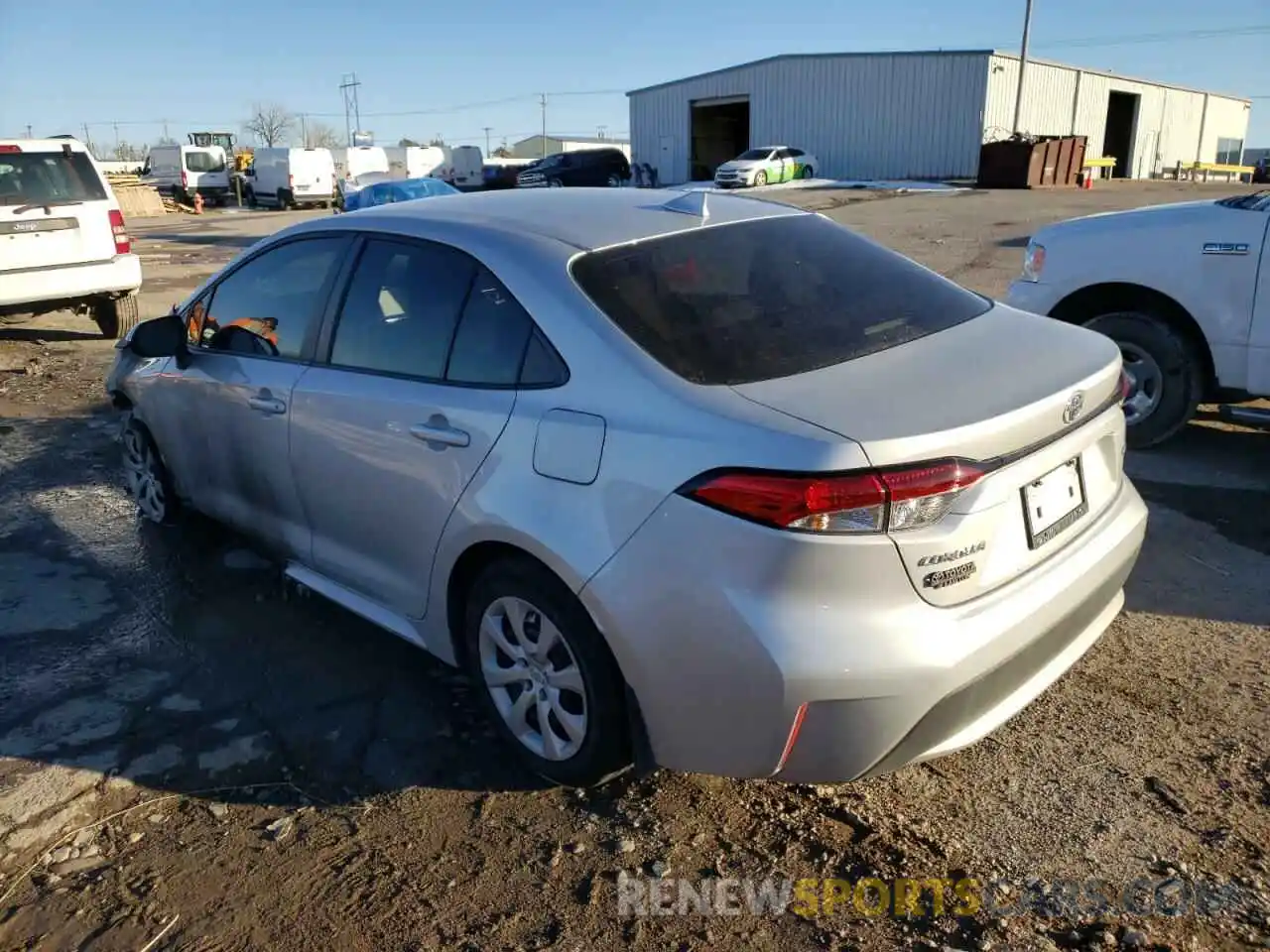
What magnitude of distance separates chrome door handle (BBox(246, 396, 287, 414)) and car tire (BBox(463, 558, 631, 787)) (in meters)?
1.20

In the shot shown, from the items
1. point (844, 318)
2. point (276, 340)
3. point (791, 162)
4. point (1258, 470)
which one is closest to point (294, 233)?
point (276, 340)

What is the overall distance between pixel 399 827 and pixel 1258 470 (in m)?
4.91

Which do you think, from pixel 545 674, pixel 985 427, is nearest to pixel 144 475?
pixel 545 674

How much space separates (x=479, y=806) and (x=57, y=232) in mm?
8675

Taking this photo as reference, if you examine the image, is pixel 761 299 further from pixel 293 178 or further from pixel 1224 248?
pixel 293 178

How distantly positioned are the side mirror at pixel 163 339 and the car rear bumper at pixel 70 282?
605 cm

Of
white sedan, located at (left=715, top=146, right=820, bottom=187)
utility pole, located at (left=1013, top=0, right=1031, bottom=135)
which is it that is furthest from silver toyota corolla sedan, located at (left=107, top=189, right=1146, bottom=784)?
utility pole, located at (left=1013, top=0, right=1031, bottom=135)

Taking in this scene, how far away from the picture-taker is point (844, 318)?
2.90 metres

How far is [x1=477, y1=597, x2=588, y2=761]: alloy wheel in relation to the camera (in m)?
2.72

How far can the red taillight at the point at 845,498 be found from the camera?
2.18 m

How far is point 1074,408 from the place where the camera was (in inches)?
103

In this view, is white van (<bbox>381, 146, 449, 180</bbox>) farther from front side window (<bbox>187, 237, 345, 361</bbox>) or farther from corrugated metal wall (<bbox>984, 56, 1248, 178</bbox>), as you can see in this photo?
front side window (<bbox>187, 237, 345, 361</bbox>)

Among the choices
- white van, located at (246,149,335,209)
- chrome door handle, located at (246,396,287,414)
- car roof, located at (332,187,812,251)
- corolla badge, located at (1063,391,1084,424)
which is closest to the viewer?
corolla badge, located at (1063,391,1084,424)

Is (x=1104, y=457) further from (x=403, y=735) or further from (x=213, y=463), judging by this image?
(x=213, y=463)
